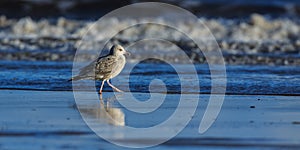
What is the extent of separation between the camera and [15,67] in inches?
504

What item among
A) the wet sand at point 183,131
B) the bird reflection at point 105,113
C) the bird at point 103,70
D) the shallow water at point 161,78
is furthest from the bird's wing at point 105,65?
the bird reflection at point 105,113

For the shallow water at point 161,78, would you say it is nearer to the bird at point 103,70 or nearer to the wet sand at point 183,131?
the bird at point 103,70

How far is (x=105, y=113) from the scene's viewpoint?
8.21m

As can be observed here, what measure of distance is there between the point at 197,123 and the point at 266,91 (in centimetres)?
266

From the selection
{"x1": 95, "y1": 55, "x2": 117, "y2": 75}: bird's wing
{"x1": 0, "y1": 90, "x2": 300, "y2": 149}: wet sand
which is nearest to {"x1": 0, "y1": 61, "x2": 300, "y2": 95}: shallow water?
{"x1": 95, "y1": 55, "x2": 117, "y2": 75}: bird's wing

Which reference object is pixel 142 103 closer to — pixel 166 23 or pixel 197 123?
pixel 197 123

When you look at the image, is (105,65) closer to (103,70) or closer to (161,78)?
(103,70)

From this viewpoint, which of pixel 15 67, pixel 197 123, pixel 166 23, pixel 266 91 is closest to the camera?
pixel 197 123

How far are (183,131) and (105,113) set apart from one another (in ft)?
4.26

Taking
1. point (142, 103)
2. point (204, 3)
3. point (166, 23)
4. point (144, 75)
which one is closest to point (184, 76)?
point (144, 75)

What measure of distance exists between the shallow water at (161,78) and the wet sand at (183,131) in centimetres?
69

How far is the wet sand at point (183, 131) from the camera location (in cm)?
660

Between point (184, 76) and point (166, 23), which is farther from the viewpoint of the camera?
point (166, 23)

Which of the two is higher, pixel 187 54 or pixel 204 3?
pixel 204 3
